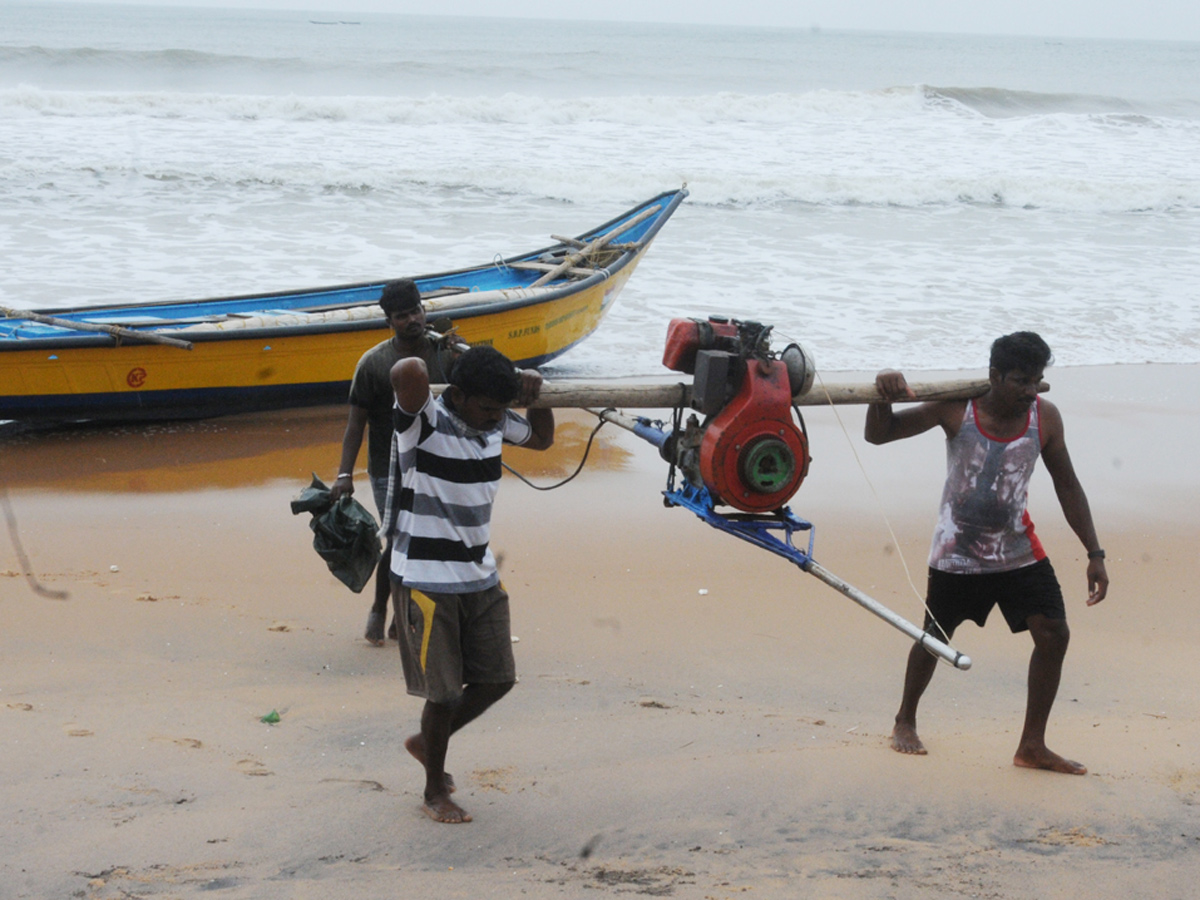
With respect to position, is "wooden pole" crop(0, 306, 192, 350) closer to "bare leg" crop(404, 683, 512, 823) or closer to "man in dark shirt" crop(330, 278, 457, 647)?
"man in dark shirt" crop(330, 278, 457, 647)

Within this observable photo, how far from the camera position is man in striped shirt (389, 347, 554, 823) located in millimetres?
3057

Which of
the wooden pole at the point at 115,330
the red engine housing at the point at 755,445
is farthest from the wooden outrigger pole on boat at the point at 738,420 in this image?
the wooden pole at the point at 115,330

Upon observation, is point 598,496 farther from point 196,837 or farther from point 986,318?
point 986,318

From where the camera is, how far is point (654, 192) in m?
21.3

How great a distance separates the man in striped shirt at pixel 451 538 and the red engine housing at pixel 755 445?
515 millimetres

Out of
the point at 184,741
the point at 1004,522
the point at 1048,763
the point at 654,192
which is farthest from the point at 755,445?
the point at 654,192

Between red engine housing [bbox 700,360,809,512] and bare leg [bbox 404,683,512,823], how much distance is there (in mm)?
888

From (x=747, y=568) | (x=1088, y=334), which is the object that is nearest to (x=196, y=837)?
(x=747, y=568)

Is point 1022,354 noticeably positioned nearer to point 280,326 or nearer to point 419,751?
point 419,751

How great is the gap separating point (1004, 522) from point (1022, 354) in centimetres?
54

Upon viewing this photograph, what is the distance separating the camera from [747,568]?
5.79 m

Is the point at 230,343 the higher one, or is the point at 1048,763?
the point at 230,343

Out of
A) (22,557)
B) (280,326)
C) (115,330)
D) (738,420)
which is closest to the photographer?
(738,420)

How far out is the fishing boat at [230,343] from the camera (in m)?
7.62
